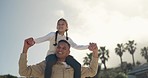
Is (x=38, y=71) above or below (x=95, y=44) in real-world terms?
below

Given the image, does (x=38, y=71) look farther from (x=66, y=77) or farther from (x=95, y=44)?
(x=95, y=44)

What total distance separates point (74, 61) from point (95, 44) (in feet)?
1.35

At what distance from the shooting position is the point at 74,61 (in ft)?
13.2

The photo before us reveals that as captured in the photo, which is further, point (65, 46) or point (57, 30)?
point (57, 30)

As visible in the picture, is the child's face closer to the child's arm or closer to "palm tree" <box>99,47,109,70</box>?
the child's arm

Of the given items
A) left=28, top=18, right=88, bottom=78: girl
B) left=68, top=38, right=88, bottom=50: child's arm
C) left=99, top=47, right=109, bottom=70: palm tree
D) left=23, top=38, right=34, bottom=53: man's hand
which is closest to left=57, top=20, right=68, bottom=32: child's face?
left=28, top=18, right=88, bottom=78: girl

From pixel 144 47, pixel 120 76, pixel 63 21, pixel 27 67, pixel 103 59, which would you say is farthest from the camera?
pixel 144 47

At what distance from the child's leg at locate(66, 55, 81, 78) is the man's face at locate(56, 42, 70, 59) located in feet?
0.26

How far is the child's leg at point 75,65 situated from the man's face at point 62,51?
0.26 ft

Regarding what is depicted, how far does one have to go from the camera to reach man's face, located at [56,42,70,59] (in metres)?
3.95

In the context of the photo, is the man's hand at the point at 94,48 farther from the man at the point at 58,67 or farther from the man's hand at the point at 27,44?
the man's hand at the point at 27,44

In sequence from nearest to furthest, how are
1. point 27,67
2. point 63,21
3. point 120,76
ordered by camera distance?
point 27,67 → point 63,21 → point 120,76

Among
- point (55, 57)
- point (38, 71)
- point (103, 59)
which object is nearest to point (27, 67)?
point (38, 71)

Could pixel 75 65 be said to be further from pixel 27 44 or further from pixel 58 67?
pixel 27 44
